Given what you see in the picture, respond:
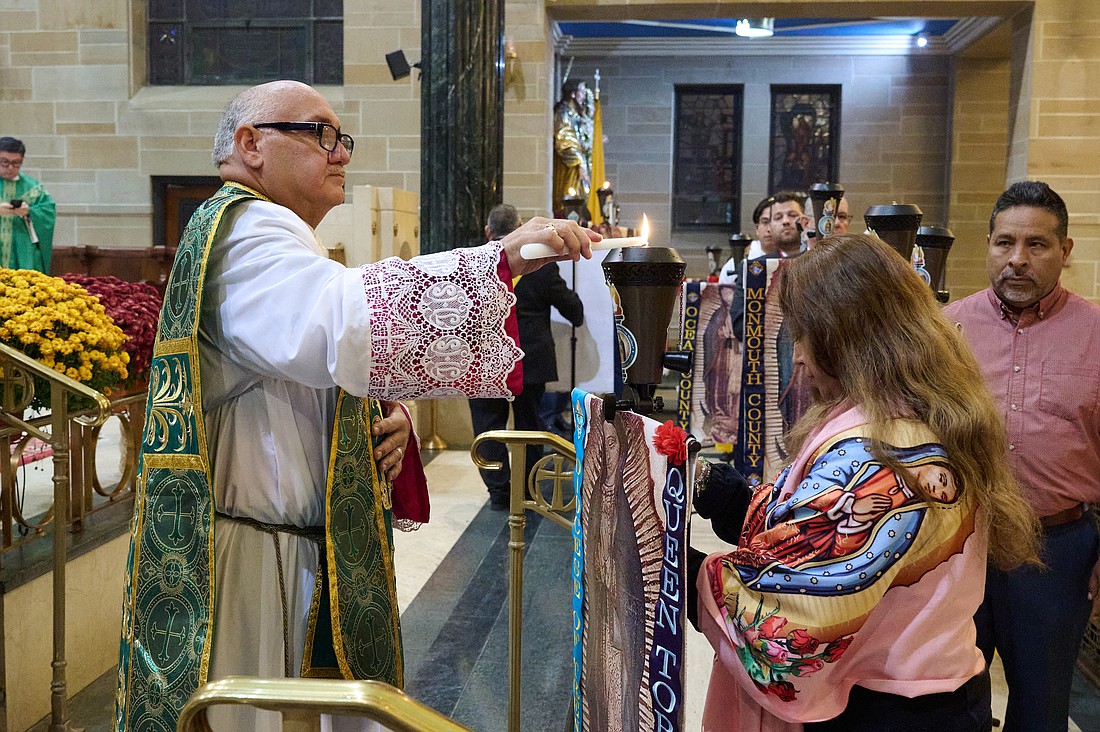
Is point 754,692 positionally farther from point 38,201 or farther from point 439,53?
point 38,201

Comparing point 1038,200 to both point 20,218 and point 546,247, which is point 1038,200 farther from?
point 20,218

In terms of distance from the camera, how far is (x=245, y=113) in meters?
1.75

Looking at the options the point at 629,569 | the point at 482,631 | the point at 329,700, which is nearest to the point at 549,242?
the point at 629,569

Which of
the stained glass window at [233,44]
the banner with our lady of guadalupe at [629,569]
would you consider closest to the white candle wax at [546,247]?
the banner with our lady of guadalupe at [629,569]

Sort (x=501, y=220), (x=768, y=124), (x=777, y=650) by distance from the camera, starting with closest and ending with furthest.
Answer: (x=777, y=650) < (x=501, y=220) < (x=768, y=124)

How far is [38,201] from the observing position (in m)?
8.01

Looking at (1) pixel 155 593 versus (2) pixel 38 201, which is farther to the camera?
(2) pixel 38 201

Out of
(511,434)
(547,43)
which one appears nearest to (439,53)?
(511,434)

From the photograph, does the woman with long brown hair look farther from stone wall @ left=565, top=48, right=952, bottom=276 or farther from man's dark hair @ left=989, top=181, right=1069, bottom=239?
stone wall @ left=565, top=48, right=952, bottom=276

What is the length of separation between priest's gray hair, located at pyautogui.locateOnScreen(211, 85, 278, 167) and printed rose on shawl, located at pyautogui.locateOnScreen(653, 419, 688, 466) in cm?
Result: 89

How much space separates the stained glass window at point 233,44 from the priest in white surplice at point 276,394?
10.0 m

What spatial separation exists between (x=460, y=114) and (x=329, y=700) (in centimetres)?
349

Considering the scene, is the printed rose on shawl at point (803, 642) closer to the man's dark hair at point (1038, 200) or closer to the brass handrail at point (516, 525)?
the brass handrail at point (516, 525)

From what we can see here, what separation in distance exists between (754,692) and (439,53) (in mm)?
3388
